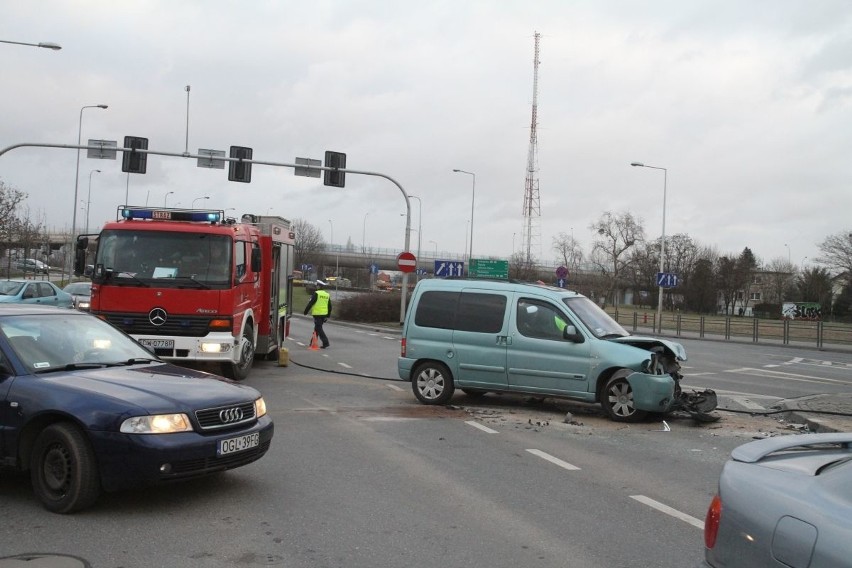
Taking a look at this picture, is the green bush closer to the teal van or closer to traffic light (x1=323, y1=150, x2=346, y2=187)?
traffic light (x1=323, y1=150, x2=346, y2=187)

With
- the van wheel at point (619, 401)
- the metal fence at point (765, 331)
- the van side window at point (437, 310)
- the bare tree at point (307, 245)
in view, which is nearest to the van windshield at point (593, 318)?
the van wheel at point (619, 401)

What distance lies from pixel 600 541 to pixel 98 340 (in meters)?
4.54

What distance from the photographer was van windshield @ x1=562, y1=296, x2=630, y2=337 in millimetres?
10766

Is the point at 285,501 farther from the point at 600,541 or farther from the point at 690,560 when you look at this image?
the point at 690,560

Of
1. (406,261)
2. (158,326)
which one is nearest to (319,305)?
(406,261)

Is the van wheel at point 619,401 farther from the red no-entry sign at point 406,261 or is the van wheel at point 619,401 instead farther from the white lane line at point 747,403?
the red no-entry sign at point 406,261

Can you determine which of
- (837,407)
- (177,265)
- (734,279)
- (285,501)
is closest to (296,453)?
(285,501)

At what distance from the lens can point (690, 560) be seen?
495 centimetres

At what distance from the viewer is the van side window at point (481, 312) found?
443 inches

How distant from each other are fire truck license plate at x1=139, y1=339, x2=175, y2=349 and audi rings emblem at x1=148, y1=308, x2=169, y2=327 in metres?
0.25

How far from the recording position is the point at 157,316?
465 inches

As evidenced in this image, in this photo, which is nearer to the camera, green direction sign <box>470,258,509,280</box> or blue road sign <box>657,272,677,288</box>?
green direction sign <box>470,258,509,280</box>

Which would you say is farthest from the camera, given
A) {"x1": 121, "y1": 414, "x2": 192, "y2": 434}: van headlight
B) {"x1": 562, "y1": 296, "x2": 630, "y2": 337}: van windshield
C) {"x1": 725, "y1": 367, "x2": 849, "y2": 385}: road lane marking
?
{"x1": 725, "y1": 367, "x2": 849, "y2": 385}: road lane marking

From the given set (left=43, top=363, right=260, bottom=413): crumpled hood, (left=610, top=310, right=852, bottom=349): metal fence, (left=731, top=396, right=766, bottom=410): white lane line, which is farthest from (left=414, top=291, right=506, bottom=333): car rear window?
(left=610, top=310, right=852, bottom=349): metal fence
